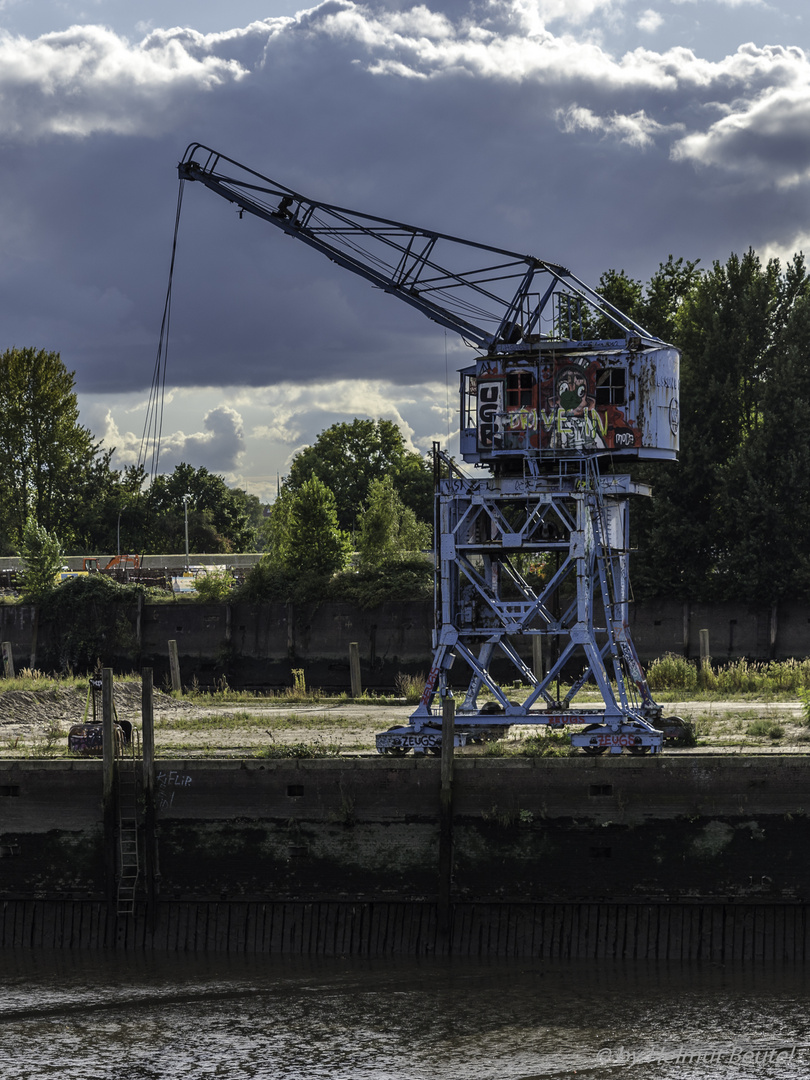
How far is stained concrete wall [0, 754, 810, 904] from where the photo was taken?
738 inches

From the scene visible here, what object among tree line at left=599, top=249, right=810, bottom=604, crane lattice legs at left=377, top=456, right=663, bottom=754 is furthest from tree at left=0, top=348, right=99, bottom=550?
crane lattice legs at left=377, top=456, right=663, bottom=754

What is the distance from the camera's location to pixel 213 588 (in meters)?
55.2

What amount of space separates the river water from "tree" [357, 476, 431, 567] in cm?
3671

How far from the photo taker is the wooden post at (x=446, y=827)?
18969 millimetres

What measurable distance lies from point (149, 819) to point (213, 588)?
35.9m

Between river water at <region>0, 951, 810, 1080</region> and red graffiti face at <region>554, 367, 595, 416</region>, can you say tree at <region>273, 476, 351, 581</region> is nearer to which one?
red graffiti face at <region>554, 367, 595, 416</region>

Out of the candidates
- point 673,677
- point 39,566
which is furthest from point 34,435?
point 673,677

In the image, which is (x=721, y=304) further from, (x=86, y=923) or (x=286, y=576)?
(x=86, y=923)

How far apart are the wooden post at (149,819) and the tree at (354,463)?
87.1 m

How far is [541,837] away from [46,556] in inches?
1747

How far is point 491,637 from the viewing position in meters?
23.1

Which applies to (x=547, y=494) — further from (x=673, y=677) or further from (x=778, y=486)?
(x=778, y=486)

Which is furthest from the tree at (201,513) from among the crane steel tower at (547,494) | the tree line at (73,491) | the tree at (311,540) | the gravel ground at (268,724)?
the crane steel tower at (547,494)

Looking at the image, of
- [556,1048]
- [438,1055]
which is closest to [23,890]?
[438,1055]
